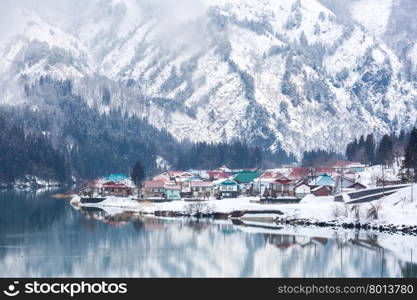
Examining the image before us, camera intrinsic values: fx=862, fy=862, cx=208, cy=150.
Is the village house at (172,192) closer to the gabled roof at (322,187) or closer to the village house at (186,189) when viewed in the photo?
the village house at (186,189)

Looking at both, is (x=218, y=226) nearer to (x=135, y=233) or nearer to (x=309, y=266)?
(x=135, y=233)

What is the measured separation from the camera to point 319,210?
91.8m

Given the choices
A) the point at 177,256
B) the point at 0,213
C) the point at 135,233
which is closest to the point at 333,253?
the point at 177,256

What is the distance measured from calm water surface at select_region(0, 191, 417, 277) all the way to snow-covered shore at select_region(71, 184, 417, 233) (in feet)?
14.6

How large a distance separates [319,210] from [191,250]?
88.4 ft

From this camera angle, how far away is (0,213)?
4045 inches

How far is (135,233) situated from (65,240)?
746 centimetres

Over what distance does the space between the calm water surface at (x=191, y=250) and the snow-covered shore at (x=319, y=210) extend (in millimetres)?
4438

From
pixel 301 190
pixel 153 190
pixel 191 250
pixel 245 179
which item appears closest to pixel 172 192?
pixel 153 190

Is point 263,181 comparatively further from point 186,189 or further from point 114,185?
point 114,185

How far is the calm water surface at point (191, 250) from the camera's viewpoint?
58.8 meters

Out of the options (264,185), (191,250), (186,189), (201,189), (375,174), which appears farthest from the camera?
(186,189)

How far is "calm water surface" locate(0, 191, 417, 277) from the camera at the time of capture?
58.8 m

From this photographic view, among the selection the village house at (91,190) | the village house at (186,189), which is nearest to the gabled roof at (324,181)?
the village house at (186,189)
